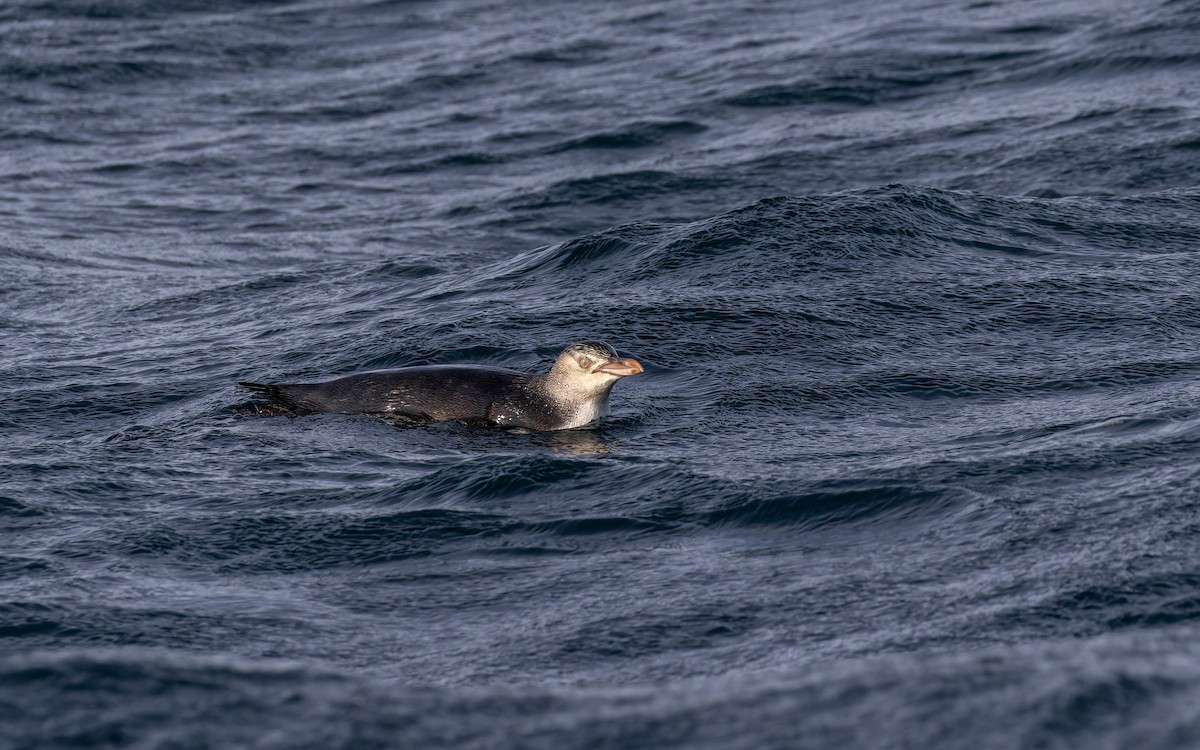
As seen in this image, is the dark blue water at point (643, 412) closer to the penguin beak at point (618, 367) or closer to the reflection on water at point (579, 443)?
the reflection on water at point (579, 443)

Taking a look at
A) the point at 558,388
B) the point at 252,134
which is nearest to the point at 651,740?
the point at 558,388

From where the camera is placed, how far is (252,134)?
2303cm

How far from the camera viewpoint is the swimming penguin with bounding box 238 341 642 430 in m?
10.8

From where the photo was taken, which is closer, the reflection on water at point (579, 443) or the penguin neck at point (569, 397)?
the reflection on water at point (579, 443)

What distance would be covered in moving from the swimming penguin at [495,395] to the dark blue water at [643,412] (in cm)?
16

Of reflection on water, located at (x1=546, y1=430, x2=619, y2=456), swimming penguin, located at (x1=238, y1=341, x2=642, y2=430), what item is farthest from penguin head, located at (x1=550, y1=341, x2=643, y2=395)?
reflection on water, located at (x1=546, y1=430, x2=619, y2=456)

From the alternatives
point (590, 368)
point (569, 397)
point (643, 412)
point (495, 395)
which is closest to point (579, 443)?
point (569, 397)

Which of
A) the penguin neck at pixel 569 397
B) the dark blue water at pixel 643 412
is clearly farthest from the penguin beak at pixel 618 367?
the dark blue water at pixel 643 412

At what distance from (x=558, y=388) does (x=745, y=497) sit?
6.90ft

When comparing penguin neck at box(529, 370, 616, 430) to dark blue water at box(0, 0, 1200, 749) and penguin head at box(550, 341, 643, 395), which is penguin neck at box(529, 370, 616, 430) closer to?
penguin head at box(550, 341, 643, 395)

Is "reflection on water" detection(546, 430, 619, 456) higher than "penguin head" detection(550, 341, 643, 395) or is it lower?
lower

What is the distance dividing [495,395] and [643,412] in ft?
3.44

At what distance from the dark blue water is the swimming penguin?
0.54ft

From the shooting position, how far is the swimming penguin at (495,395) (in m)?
10.8
